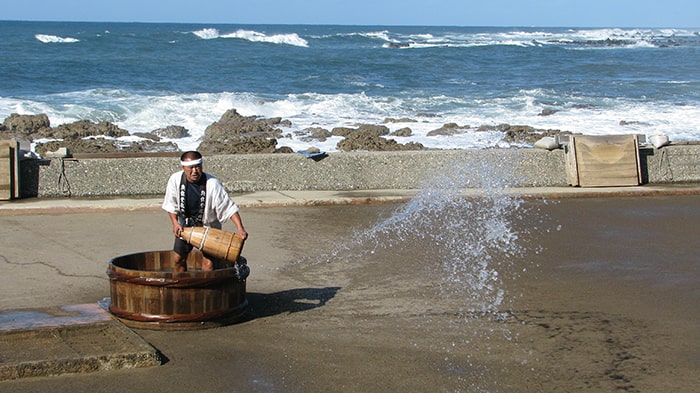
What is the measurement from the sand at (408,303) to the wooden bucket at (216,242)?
1.69ft

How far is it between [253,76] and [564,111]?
58.0 feet

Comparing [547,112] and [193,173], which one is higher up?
[547,112]

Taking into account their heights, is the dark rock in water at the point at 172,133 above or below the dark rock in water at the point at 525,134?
above

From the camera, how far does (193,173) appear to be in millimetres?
6723

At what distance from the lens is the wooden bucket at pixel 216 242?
6.56m

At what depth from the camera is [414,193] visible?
37.2ft

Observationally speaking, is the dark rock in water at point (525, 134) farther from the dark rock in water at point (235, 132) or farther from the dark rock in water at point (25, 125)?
the dark rock in water at point (25, 125)

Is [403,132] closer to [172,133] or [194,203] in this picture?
[172,133]

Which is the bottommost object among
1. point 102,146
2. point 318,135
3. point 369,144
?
point 369,144

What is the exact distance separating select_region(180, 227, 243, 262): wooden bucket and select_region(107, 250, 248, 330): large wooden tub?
0.14m

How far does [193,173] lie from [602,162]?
665 centimetres

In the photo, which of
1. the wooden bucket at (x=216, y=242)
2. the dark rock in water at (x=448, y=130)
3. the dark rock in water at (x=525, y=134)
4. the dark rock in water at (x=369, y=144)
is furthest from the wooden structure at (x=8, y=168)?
the dark rock in water at (x=448, y=130)

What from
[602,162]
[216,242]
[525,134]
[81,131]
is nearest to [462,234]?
[602,162]

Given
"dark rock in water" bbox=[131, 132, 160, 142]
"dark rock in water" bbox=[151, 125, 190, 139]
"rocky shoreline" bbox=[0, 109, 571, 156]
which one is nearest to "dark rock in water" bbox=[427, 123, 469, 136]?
"rocky shoreline" bbox=[0, 109, 571, 156]
